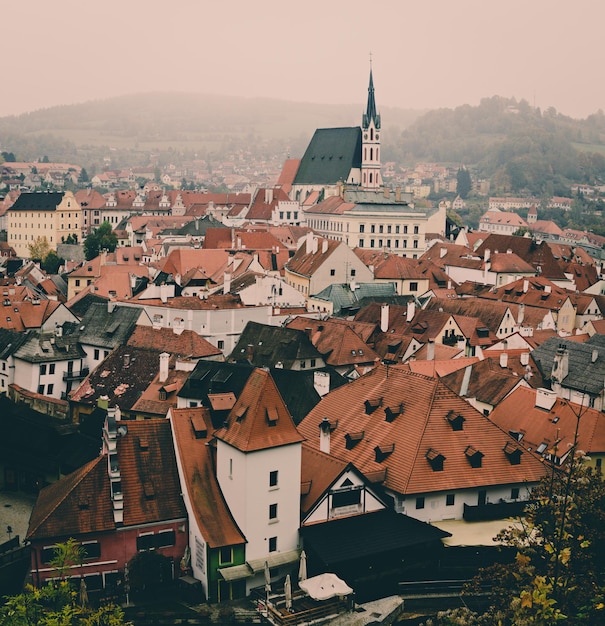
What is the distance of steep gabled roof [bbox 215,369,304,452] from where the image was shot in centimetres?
3362

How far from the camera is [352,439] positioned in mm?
38250

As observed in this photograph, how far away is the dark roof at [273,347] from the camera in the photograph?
59656 mm

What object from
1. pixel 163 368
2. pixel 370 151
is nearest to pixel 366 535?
pixel 163 368

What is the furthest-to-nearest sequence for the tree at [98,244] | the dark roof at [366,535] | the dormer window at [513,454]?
the tree at [98,244], the dormer window at [513,454], the dark roof at [366,535]

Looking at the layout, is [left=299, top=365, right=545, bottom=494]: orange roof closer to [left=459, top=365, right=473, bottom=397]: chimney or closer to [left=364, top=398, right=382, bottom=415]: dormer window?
[left=364, top=398, right=382, bottom=415]: dormer window

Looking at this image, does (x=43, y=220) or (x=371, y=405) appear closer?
(x=371, y=405)

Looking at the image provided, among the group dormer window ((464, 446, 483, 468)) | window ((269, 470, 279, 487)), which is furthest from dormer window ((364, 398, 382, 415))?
window ((269, 470, 279, 487))

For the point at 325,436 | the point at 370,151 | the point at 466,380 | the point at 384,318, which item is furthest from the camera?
the point at 370,151

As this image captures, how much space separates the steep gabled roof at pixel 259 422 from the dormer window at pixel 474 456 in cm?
718

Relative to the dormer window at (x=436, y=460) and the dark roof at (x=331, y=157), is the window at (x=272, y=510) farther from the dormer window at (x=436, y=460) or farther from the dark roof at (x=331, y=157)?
the dark roof at (x=331, y=157)

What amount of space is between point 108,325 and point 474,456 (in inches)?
1393

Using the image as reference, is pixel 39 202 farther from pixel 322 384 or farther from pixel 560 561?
pixel 560 561

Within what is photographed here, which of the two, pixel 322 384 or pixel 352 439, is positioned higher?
pixel 352 439

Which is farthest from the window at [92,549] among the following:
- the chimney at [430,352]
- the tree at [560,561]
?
the chimney at [430,352]
